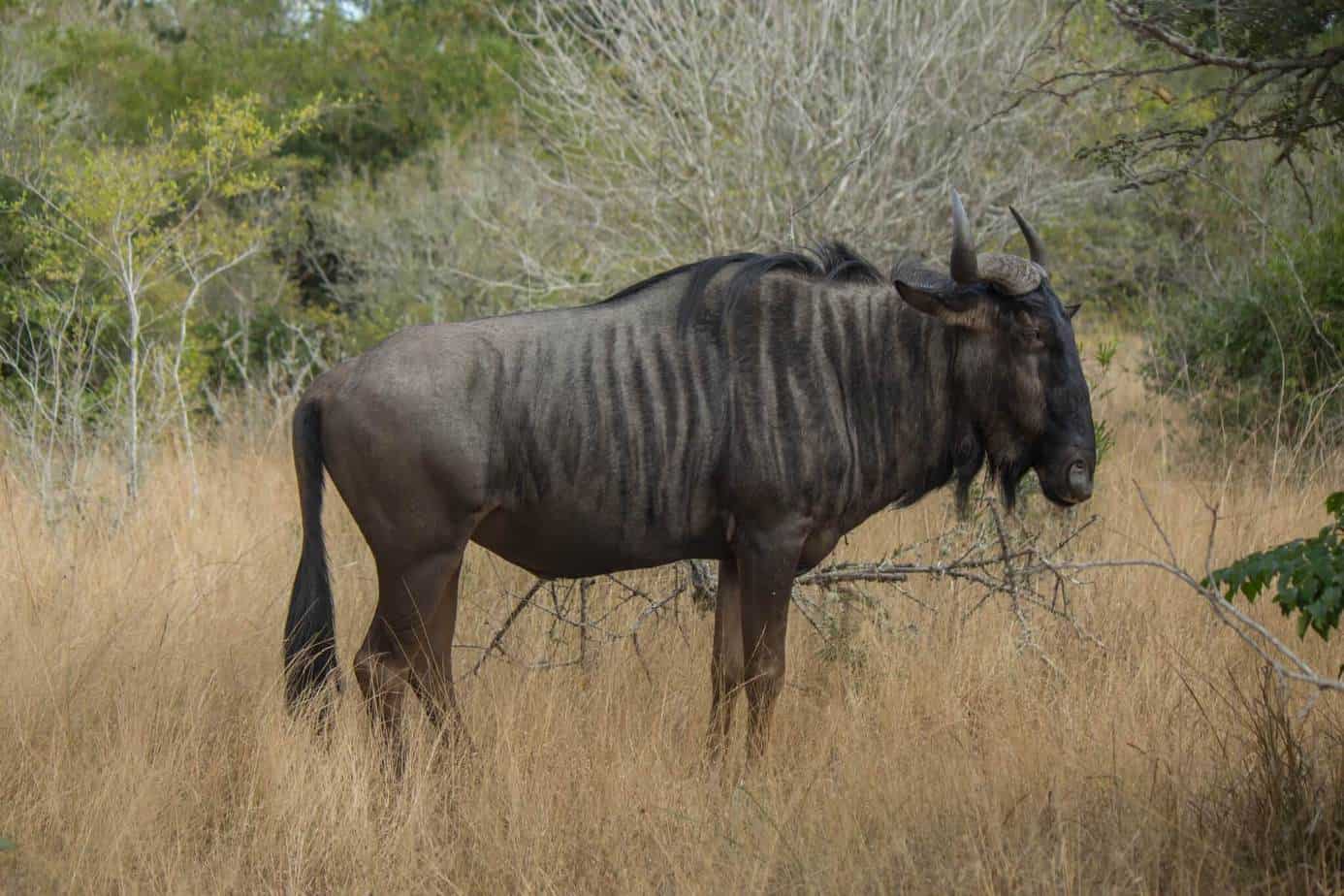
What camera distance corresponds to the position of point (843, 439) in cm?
396

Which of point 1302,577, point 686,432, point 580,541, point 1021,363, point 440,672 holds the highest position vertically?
point 1021,363

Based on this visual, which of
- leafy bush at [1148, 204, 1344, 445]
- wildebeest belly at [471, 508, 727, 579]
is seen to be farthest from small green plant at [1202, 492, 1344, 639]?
leafy bush at [1148, 204, 1344, 445]

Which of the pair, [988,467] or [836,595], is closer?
[988,467]

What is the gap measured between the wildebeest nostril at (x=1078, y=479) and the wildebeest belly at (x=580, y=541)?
1.03 meters

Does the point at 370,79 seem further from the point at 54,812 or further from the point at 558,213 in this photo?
the point at 54,812

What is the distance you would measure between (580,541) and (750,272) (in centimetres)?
93

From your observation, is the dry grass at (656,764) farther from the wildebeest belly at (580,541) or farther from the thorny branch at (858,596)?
the wildebeest belly at (580,541)

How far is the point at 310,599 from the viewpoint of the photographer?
4.05 meters

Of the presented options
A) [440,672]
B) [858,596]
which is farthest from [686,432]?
[858,596]

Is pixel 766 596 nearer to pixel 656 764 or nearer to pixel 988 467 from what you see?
pixel 656 764

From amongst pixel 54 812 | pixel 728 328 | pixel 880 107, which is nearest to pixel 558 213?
pixel 880 107

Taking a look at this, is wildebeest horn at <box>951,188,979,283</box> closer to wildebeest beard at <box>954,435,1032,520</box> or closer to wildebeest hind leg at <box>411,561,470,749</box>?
wildebeest beard at <box>954,435,1032,520</box>

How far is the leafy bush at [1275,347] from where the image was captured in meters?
7.33

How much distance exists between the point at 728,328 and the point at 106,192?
434 centimetres
